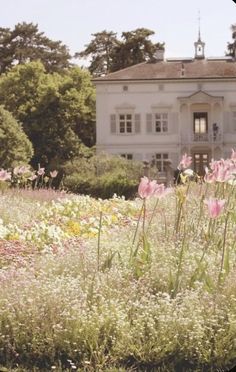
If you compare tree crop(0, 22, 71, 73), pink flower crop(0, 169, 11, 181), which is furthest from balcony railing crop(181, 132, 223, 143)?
pink flower crop(0, 169, 11, 181)

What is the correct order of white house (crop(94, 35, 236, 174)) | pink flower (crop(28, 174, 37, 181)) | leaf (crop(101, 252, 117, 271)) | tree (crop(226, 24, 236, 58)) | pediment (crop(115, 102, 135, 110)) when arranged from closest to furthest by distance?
1. leaf (crop(101, 252, 117, 271))
2. tree (crop(226, 24, 236, 58))
3. white house (crop(94, 35, 236, 174))
4. pediment (crop(115, 102, 135, 110))
5. pink flower (crop(28, 174, 37, 181))

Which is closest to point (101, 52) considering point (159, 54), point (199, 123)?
point (159, 54)

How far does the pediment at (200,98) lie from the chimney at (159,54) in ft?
0.80

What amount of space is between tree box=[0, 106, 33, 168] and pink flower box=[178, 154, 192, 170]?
82 centimetres

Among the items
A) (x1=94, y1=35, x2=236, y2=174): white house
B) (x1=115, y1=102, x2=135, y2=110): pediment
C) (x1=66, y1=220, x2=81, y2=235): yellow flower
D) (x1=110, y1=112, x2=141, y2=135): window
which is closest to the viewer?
(x1=94, y1=35, x2=236, y2=174): white house

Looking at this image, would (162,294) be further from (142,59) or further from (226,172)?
(142,59)

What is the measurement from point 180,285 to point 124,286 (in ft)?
0.80

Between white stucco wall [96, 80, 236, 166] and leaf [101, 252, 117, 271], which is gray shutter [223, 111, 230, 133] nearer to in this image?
white stucco wall [96, 80, 236, 166]

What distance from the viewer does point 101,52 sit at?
12.8 feet

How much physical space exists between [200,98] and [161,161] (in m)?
0.40

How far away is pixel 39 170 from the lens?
4316mm

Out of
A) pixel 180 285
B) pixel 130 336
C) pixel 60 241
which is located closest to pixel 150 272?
pixel 180 285

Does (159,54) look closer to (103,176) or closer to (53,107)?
(53,107)

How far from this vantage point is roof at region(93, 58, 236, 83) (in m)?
3.92
